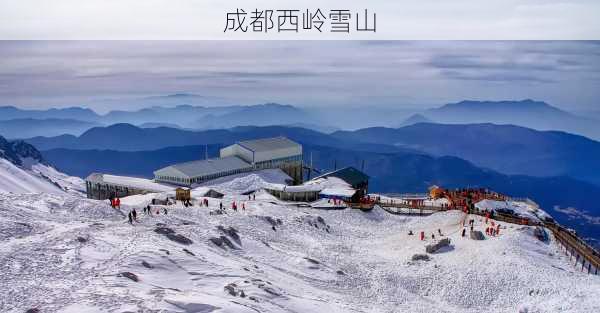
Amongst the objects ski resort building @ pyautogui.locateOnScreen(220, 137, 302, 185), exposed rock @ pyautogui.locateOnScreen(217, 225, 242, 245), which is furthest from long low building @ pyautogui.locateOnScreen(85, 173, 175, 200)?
exposed rock @ pyautogui.locateOnScreen(217, 225, 242, 245)

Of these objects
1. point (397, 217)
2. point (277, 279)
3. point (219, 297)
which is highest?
point (219, 297)

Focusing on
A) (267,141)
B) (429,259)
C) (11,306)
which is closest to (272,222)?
(429,259)

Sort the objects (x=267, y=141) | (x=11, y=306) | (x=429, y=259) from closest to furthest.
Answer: (x=11, y=306), (x=429, y=259), (x=267, y=141)

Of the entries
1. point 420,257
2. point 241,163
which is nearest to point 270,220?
point 420,257

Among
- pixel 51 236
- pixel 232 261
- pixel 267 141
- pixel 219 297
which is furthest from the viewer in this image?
pixel 267 141

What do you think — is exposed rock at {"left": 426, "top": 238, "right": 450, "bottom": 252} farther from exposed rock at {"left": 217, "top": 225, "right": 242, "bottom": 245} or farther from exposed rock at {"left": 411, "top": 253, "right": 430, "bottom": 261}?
exposed rock at {"left": 217, "top": 225, "right": 242, "bottom": 245}

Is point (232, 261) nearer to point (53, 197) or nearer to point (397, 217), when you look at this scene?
point (53, 197)

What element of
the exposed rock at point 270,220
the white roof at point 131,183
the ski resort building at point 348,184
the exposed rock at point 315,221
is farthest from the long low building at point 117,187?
the exposed rock at point 315,221

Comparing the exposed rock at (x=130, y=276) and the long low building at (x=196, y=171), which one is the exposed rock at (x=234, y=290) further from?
the long low building at (x=196, y=171)
